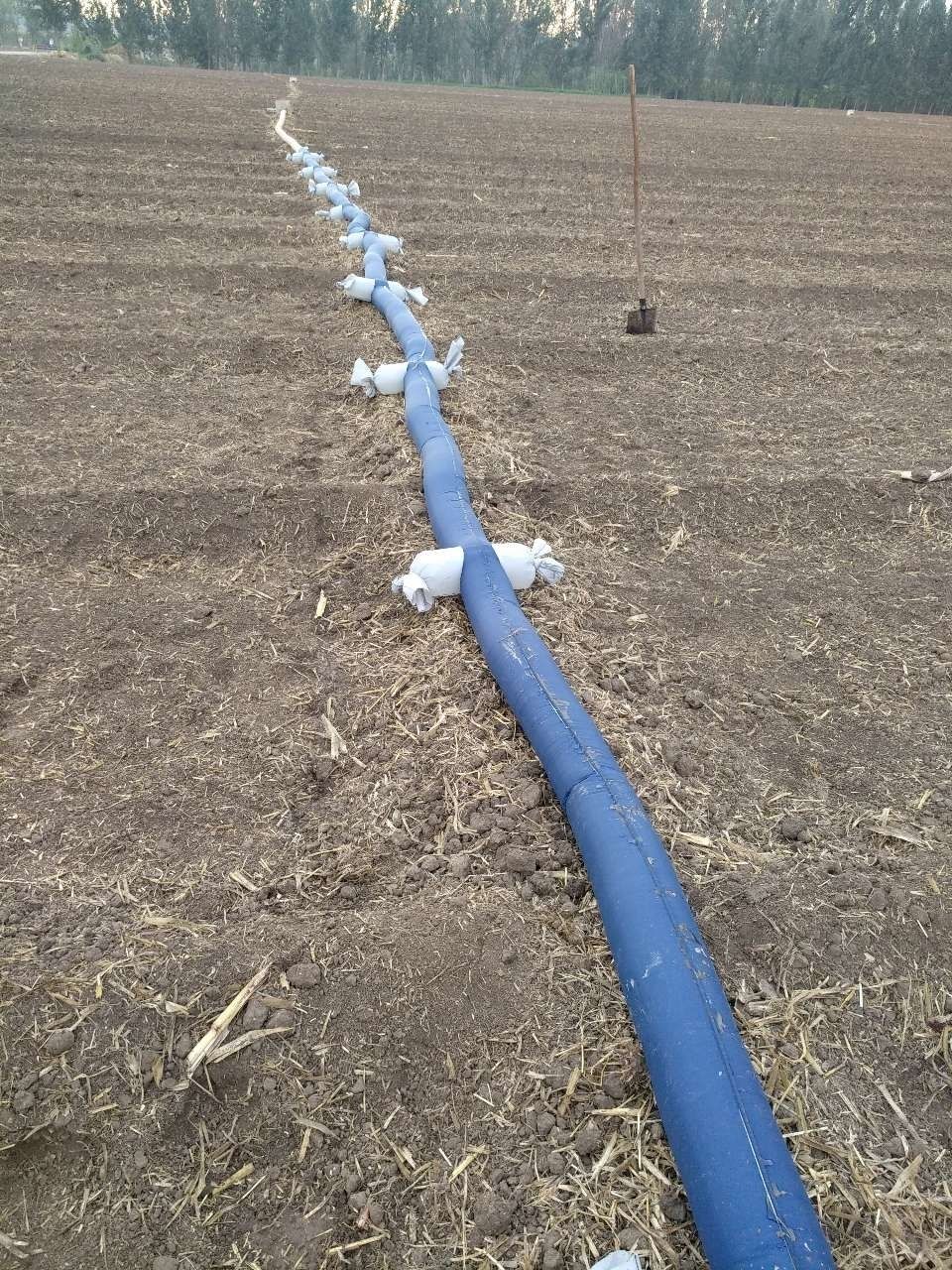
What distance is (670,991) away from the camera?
177cm

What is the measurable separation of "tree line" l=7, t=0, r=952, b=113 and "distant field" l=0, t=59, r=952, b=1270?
5138 centimetres

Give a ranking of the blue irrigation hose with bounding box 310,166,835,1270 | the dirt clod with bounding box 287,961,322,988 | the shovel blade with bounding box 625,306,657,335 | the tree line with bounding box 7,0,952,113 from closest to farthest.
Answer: the blue irrigation hose with bounding box 310,166,835,1270 → the dirt clod with bounding box 287,961,322,988 → the shovel blade with bounding box 625,306,657,335 → the tree line with bounding box 7,0,952,113

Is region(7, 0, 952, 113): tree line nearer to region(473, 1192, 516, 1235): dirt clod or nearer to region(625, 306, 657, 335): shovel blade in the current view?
region(625, 306, 657, 335): shovel blade

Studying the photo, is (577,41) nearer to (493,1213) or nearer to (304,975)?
(304,975)

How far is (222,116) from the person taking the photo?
55.0 ft

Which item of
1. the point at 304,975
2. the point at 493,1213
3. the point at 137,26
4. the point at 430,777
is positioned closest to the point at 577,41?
the point at 137,26

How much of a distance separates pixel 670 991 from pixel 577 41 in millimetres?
63660

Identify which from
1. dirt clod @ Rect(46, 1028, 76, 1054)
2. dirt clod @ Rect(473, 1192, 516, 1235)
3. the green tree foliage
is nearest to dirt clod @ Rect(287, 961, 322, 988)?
dirt clod @ Rect(46, 1028, 76, 1054)

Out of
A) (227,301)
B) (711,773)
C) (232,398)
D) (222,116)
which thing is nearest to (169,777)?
(711,773)

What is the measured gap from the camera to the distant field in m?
1.68

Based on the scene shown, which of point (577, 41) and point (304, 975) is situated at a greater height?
point (577, 41)

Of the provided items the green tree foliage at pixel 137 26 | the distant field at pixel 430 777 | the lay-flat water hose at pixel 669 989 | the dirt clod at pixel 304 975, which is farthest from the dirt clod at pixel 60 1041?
the green tree foliage at pixel 137 26

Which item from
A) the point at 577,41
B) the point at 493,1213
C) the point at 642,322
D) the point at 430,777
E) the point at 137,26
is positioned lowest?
the point at 493,1213

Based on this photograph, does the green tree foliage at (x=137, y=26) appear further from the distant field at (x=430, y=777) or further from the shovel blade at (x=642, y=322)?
the shovel blade at (x=642, y=322)
